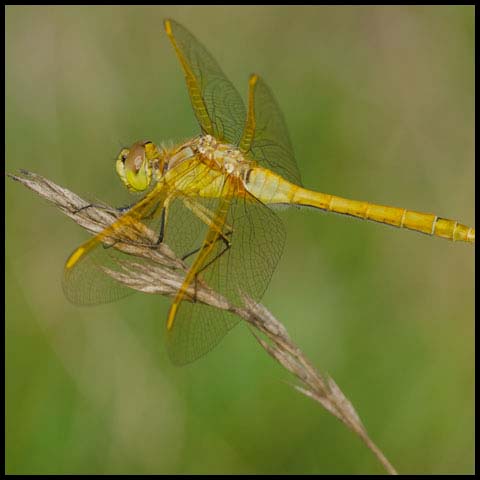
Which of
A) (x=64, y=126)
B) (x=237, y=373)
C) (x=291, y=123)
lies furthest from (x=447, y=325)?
(x=64, y=126)

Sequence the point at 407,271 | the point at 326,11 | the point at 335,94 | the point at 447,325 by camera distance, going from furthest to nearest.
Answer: the point at 326,11, the point at 335,94, the point at 407,271, the point at 447,325

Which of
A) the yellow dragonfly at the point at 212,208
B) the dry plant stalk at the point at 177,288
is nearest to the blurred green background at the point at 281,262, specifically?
the yellow dragonfly at the point at 212,208

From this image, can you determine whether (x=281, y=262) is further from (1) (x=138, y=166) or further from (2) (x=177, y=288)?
(2) (x=177, y=288)

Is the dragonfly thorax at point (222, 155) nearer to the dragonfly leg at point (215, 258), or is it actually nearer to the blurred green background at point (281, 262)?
the dragonfly leg at point (215, 258)

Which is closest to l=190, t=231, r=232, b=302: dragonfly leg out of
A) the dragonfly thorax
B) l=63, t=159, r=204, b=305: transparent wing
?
l=63, t=159, r=204, b=305: transparent wing

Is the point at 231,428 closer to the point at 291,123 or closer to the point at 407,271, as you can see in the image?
the point at 407,271

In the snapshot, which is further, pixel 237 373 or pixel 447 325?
pixel 447 325

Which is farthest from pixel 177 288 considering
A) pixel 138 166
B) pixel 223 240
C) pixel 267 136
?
pixel 267 136

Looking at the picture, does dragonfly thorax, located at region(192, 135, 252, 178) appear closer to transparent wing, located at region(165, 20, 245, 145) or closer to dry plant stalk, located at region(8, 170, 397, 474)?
transparent wing, located at region(165, 20, 245, 145)
